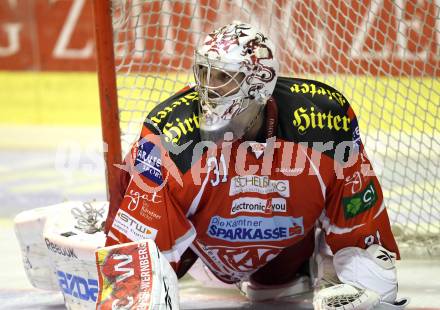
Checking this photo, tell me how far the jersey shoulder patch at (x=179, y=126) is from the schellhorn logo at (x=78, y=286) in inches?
22.0

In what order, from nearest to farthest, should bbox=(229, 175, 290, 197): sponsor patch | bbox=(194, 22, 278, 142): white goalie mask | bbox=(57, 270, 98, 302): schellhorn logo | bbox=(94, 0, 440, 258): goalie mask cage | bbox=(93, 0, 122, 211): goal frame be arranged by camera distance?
1. bbox=(194, 22, 278, 142): white goalie mask
2. bbox=(229, 175, 290, 197): sponsor patch
3. bbox=(57, 270, 98, 302): schellhorn logo
4. bbox=(93, 0, 122, 211): goal frame
5. bbox=(94, 0, 440, 258): goalie mask cage

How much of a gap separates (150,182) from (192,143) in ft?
0.57

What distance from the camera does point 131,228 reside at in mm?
2684

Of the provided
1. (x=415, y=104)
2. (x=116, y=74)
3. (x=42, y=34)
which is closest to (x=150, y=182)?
(x=116, y=74)

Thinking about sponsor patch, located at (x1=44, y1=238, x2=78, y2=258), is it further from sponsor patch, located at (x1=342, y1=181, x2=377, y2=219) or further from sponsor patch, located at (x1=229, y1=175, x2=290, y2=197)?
sponsor patch, located at (x1=342, y1=181, x2=377, y2=219)

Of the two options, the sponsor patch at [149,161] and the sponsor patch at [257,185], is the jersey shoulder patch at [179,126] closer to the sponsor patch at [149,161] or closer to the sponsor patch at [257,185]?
the sponsor patch at [149,161]

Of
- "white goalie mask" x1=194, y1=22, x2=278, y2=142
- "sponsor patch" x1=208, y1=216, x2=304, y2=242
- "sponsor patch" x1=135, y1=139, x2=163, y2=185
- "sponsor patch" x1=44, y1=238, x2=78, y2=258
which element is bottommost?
"sponsor patch" x1=44, y1=238, x2=78, y2=258

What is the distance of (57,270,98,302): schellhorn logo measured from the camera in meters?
2.95

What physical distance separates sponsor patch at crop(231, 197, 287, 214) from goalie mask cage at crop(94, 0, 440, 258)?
853mm

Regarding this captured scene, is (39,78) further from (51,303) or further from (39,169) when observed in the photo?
(51,303)

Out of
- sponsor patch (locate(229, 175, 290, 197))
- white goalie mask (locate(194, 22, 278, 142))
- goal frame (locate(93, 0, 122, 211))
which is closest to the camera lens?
white goalie mask (locate(194, 22, 278, 142))

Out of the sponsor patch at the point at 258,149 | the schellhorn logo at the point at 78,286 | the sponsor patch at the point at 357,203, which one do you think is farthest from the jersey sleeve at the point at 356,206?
the schellhorn logo at the point at 78,286

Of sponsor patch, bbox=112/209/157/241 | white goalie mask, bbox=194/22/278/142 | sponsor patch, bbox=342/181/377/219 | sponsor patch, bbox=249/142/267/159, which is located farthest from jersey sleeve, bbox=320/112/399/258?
sponsor patch, bbox=112/209/157/241

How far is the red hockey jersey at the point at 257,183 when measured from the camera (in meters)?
2.68
